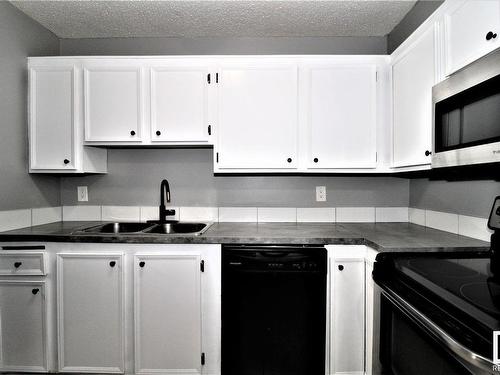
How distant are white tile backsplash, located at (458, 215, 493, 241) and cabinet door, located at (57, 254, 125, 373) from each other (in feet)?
6.88

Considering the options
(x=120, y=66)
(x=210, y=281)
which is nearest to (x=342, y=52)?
(x=120, y=66)

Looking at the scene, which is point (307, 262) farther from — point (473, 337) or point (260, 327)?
point (473, 337)

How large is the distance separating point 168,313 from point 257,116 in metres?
1.45

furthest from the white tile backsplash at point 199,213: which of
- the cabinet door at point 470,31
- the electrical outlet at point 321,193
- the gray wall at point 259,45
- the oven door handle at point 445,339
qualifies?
the cabinet door at point 470,31

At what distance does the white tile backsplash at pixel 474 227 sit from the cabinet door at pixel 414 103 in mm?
429

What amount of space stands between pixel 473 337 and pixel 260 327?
123 cm

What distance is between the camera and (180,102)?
6.98 feet

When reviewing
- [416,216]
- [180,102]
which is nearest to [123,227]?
[180,102]

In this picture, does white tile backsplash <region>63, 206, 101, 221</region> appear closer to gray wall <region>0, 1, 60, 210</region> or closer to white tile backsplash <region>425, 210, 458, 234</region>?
gray wall <region>0, 1, 60, 210</region>

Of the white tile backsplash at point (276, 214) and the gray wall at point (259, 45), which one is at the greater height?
the gray wall at point (259, 45)

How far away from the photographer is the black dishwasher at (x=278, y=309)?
1.75 metres

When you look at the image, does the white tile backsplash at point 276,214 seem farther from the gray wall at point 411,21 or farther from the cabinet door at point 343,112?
the gray wall at point 411,21

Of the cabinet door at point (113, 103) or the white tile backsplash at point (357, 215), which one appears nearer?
the cabinet door at point (113, 103)

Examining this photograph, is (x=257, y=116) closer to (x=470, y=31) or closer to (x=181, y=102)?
(x=181, y=102)
